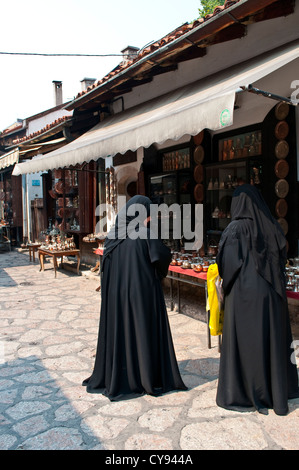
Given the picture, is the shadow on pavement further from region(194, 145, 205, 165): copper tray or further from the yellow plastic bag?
region(194, 145, 205, 165): copper tray

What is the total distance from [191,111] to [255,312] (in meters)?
2.14

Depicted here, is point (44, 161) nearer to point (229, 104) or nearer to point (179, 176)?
point (179, 176)

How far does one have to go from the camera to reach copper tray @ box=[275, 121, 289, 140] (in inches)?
190

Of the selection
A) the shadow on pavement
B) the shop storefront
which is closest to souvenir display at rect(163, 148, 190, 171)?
the shadow on pavement

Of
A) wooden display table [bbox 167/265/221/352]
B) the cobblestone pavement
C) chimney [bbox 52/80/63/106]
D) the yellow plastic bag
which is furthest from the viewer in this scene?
chimney [bbox 52/80/63/106]

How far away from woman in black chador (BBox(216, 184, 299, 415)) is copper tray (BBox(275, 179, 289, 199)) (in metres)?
2.19

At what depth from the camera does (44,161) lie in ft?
24.8

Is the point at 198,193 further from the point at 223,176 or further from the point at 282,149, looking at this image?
the point at 282,149

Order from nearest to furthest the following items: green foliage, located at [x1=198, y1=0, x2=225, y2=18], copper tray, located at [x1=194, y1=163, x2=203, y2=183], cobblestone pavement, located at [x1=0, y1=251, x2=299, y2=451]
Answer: cobblestone pavement, located at [x1=0, y1=251, x2=299, y2=451], copper tray, located at [x1=194, y1=163, x2=203, y2=183], green foliage, located at [x1=198, y1=0, x2=225, y2=18]

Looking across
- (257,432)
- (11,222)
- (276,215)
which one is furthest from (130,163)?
(11,222)

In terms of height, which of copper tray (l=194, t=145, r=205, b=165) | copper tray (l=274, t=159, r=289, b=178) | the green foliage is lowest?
copper tray (l=274, t=159, r=289, b=178)

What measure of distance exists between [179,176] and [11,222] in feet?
34.1

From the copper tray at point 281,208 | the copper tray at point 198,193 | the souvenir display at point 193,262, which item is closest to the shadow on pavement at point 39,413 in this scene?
the souvenir display at point 193,262

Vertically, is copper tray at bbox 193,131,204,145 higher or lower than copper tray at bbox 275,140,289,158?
higher
